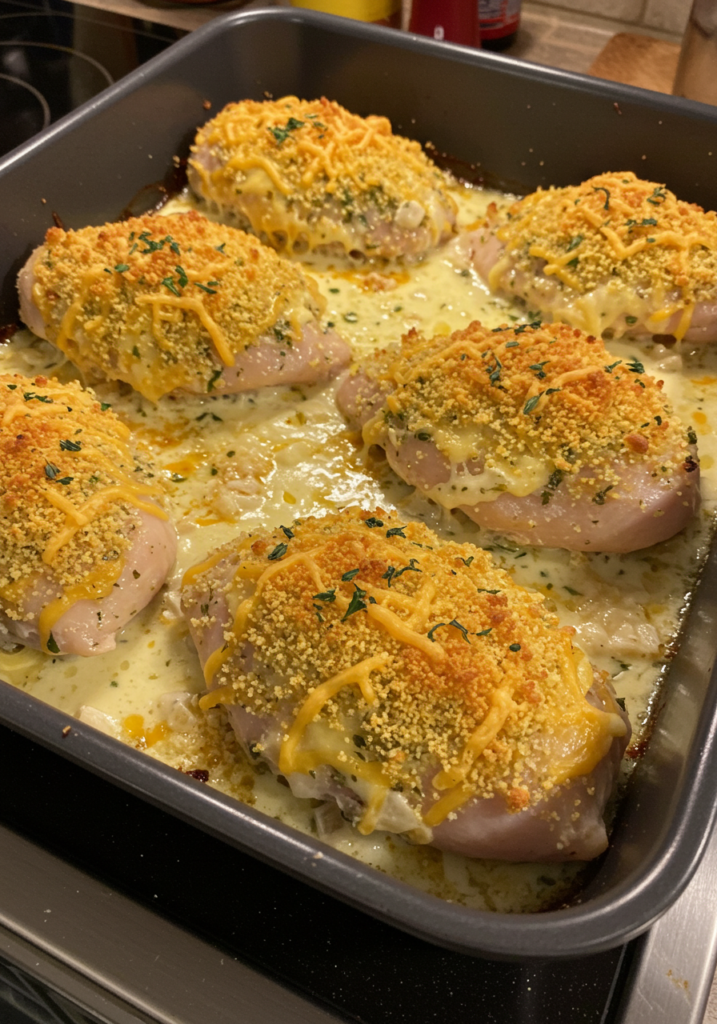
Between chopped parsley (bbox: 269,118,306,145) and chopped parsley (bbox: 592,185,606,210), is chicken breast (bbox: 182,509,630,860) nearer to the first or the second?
chopped parsley (bbox: 592,185,606,210)

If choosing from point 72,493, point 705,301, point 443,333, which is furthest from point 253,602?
point 705,301

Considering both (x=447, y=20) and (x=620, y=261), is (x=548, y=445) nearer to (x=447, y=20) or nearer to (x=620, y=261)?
(x=620, y=261)

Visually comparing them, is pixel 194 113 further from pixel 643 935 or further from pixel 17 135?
pixel 643 935

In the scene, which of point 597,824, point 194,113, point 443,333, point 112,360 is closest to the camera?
point 597,824

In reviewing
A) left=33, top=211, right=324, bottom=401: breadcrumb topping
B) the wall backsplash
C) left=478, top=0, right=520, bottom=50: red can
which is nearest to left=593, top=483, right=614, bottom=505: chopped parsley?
left=33, top=211, right=324, bottom=401: breadcrumb topping

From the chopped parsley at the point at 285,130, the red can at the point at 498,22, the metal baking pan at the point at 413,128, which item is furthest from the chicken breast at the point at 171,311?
the red can at the point at 498,22

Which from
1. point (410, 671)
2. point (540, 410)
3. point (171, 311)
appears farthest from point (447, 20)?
point (410, 671)

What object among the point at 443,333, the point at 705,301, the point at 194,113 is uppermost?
the point at 194,113
